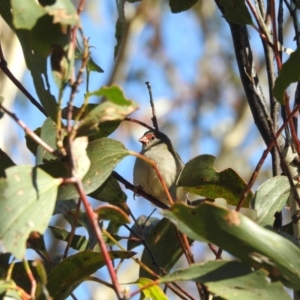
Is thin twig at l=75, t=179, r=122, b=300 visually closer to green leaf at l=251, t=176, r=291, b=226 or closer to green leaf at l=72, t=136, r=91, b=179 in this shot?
green leaf at l=72, t=136, r=91, b=179

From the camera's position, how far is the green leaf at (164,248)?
1.59 m

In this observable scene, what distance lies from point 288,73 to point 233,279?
40 cm

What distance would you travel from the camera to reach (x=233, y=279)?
1.01 m

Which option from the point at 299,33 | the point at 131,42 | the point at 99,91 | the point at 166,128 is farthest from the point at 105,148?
the point at 166,128

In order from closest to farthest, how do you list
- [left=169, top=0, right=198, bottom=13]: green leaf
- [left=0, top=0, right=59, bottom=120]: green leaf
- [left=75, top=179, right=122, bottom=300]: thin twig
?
[left=75, top=179, right=122, bottom=300]: thin twig < [left=0, top=0, right=59, bottom=120]: green leaf < [left=169, top=0, right=198, bottom=13]: green leaf

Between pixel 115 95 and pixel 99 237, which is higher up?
pixel 115 95

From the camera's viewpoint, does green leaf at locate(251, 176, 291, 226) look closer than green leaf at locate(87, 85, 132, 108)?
No

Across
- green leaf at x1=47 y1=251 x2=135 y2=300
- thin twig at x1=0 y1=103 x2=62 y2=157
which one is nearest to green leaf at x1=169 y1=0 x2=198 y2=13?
green leaf at x1=47 y1=251 x2=135 y2=300

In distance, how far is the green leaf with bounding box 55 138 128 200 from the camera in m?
1.24

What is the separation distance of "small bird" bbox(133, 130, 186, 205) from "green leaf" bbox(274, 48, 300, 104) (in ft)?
4.76

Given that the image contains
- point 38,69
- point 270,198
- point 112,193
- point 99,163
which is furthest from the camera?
point 112,193

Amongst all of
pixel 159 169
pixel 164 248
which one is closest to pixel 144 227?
pixel 164 248

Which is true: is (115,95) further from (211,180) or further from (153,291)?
(211,180)

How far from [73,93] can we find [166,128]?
31.5 ft
